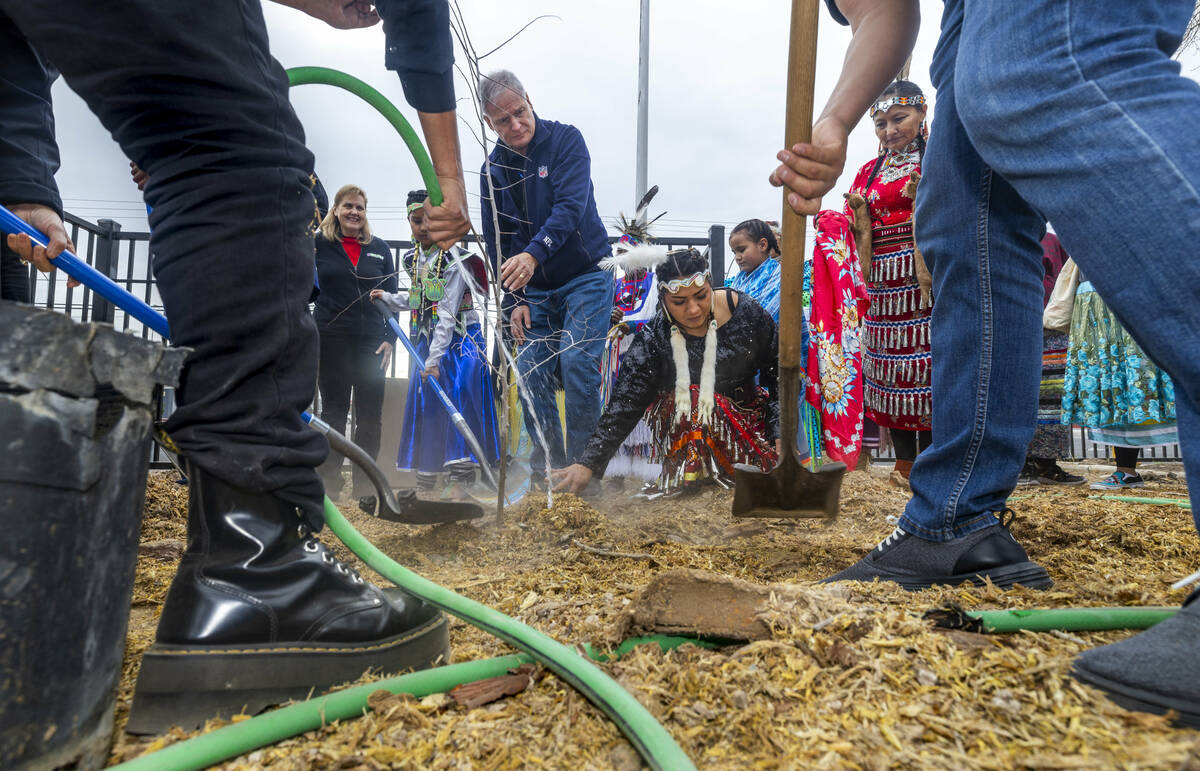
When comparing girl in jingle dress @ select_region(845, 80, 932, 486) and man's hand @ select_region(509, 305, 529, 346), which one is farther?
man's hand @ select_region(509, 305, 529, 346)

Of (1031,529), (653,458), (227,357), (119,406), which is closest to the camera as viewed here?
(119,406)

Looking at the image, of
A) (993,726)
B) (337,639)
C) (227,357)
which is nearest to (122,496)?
(227,357)

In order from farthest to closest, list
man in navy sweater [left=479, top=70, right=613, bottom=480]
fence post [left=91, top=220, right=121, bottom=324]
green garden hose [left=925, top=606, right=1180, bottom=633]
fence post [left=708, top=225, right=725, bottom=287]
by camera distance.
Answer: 1. fence post [left=708, top=225, right=725, bottom=287]
2. fence post [left=91, top=220, right=121, bottom=324]
3. man in navy sweater [left=479, top=70, right=613, bottom=480]
4. green garden hose [left=925, top=606, right=1180, bottom=633]

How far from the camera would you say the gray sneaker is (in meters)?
0.69

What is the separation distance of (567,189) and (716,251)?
4070 millimetres

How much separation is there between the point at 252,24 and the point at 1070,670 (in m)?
1.35

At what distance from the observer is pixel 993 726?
717mm

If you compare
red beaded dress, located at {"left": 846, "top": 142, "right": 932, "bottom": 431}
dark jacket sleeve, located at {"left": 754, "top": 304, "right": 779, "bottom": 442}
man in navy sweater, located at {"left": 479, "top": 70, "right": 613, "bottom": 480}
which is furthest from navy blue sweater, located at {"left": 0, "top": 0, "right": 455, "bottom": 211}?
red beaded dress, located at {"left": 846, "top": 142, "right": 932, "bottom": 431}

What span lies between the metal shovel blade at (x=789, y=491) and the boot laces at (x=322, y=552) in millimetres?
1533

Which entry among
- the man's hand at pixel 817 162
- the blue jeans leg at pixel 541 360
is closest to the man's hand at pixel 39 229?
the man's hand at pixel 817 162

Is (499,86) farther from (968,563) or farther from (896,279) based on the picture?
(968,563)

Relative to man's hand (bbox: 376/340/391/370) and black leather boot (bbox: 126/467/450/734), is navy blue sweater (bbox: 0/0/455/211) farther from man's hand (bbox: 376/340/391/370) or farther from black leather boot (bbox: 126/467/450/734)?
man's hand (bbox: 376/340/391/370)

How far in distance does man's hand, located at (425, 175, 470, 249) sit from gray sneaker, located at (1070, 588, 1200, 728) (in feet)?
4.44

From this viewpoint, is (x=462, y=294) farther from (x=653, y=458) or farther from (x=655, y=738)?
(x=655, y=738)
